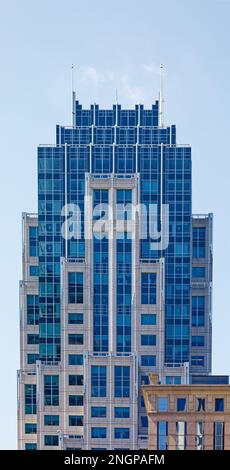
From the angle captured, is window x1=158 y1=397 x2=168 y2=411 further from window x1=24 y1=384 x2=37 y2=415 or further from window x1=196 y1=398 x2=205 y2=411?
window x1=24 y1=384 x2=37 y2=415

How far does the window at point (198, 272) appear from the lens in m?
8.34

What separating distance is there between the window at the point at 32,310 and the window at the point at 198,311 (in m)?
2.40

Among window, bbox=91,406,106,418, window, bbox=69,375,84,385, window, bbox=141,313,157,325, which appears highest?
window, bbox=141,313,157,325

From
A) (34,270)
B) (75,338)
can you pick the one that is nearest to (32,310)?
(34,270)

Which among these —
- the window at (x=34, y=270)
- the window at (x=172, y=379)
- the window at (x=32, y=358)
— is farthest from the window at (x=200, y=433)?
the window at (x=34, y=270)

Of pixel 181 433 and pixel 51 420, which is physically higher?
pixel 181 433

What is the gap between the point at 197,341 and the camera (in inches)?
326

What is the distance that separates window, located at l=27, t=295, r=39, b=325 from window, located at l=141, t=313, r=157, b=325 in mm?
1652

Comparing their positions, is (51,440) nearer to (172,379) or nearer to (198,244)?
(172,379)

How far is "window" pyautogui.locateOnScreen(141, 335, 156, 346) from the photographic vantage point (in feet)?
26.7

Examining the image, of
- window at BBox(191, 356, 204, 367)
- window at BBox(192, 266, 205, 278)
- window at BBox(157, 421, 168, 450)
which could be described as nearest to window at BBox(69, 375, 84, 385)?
window at BBox(191, 356, 204, 367)

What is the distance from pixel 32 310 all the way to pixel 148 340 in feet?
6.08

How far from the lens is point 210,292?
8320 mm
